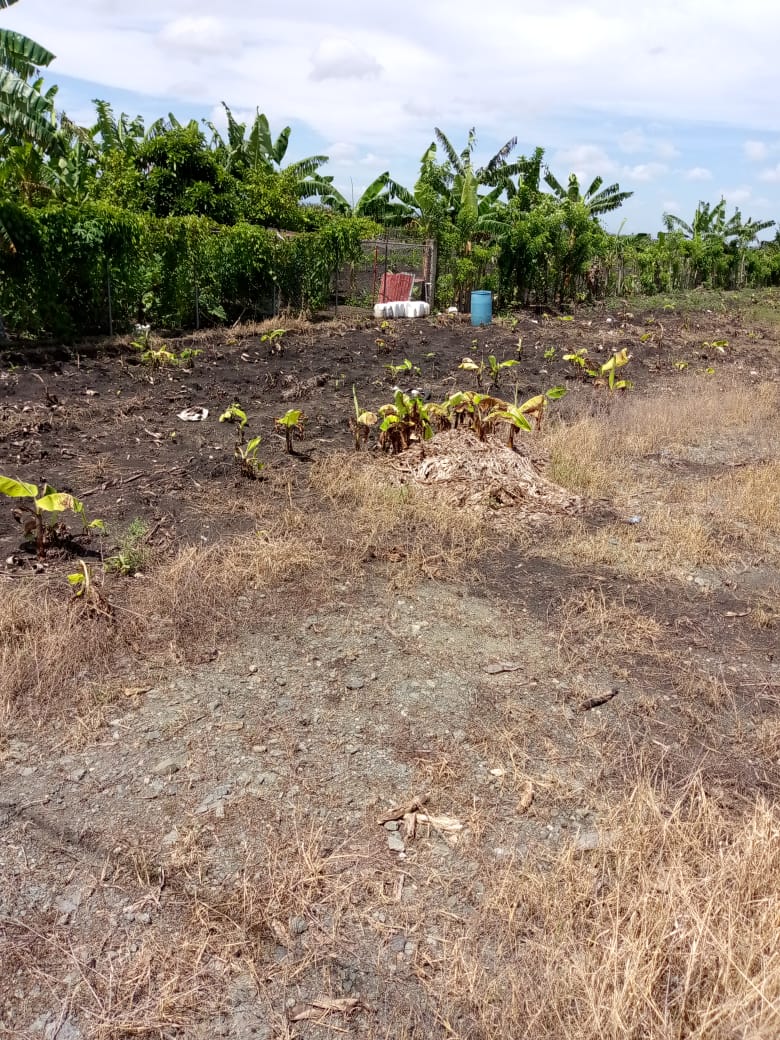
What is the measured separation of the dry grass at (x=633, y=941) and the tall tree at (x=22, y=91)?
12.4m

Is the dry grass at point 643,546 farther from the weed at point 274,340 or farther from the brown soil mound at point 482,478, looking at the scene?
the weed at point 274,340

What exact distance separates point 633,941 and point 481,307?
15775 millimetres

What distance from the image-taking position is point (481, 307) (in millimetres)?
16688

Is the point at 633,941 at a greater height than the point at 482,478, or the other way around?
the point at 482,478

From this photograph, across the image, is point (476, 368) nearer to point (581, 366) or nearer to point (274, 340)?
point (581, 366)

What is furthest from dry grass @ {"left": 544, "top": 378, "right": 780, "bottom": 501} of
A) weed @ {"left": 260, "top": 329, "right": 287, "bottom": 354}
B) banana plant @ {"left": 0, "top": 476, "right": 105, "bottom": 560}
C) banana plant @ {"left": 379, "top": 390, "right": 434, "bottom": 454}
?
weed @ {"left": 260, "top": 329, "right": 287, "bottom": 354}

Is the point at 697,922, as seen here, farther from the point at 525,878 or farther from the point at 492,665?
the point at 492,665

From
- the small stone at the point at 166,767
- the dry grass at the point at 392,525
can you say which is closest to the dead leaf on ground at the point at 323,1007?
the small stone at the point at 166,767

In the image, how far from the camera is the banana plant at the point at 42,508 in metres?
4.29

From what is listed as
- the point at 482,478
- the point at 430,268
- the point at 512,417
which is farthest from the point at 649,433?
the point at 430,268

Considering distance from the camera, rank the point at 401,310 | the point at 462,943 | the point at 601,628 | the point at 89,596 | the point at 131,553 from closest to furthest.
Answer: the point at 462,943 → the point at 89,596 → the point at 601,628 → the point at 131,553 → the point at 401,310

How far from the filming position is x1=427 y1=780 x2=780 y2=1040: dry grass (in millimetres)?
1983

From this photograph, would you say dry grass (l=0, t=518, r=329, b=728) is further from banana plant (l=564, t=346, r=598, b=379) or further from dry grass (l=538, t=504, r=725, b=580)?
banana plant (l=564, t=346, r=598, b=379)

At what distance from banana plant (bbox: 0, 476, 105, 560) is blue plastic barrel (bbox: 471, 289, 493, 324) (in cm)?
1303
